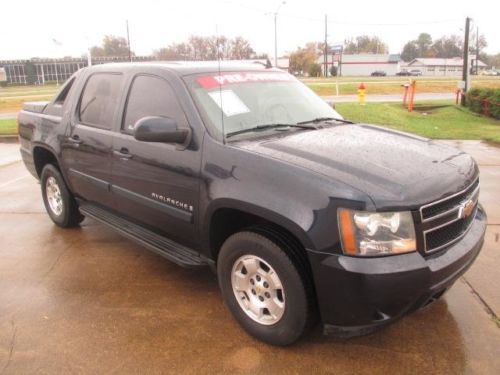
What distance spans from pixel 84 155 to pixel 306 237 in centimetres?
267

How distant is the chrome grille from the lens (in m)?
2.62

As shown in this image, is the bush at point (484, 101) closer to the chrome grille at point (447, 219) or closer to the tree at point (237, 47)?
the tree at point (237, 47)

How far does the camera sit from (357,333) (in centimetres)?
265

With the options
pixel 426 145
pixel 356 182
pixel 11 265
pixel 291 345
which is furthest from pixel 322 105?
pixel 11 265

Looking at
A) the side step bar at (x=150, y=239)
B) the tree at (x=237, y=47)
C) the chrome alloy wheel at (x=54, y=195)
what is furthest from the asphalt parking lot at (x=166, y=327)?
the tree at (x=237, y=47)

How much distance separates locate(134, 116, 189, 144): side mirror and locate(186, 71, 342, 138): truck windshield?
25cm

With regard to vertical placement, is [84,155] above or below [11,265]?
above

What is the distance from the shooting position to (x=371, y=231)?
8.21 feet

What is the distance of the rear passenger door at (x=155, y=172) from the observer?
3.33 meters

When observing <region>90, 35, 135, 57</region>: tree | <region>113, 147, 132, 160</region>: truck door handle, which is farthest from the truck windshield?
<region>90, 35, 135, 57</region>: tree

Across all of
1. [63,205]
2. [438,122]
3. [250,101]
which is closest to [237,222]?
[250,101]

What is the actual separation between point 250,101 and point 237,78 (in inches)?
11.3

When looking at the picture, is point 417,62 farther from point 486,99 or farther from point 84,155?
point 84,155

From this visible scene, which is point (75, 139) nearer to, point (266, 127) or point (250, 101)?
point (250, 101)
